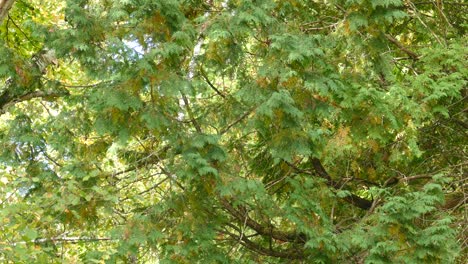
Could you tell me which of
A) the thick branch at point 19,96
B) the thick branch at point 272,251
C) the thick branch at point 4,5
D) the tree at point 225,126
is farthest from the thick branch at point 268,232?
the thick branch at point 4,5

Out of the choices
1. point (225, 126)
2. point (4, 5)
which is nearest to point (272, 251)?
point (225, 126)

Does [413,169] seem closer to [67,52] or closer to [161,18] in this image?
[161,18]

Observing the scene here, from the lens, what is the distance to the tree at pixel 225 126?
18.6ft

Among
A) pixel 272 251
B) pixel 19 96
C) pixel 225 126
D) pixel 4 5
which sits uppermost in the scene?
pixel 19 96

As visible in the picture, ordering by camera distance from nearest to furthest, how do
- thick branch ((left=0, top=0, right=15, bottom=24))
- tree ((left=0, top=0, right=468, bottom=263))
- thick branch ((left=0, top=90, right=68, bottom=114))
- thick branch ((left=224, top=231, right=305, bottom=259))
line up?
thick branch ((left=0, top=0, right=15, bottom=24)) → tree ((left=0, top=0, right=468, bottom=263)) → thick branch ((left=0, top=90, right=68, bottom=114)) → thick branch ((left=224, top=231, right=305, bottom=259))

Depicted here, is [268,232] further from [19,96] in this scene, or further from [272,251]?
[19,96]

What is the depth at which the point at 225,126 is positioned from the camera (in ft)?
22.6

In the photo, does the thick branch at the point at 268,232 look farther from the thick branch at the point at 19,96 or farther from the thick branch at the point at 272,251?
the thick branch at the point at 19,96

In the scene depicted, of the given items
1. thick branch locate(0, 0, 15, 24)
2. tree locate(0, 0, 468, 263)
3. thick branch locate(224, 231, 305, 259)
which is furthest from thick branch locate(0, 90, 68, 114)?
thick branch locate(224, 231, 305, 259)

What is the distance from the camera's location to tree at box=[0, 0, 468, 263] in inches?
223

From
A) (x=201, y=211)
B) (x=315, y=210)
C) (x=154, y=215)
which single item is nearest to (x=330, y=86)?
(x=315, y=210)

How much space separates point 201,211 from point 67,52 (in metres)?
1.92

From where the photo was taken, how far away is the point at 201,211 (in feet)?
20.5

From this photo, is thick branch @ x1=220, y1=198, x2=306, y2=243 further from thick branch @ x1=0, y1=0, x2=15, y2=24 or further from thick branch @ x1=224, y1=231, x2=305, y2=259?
thick branch @ x1=0, y1=0, x2=15, y2=24
